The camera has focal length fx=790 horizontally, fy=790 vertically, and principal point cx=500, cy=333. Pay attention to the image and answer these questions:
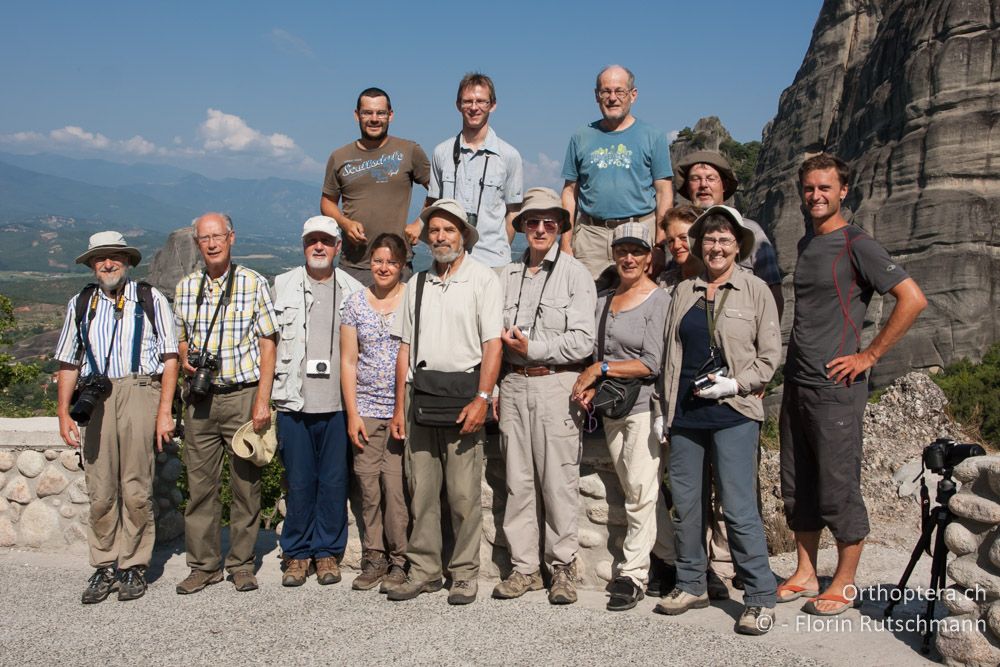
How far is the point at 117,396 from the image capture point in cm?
531

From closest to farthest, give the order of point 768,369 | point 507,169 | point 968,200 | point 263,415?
point 768,369, point 263,415, point 507,169, point 968,200

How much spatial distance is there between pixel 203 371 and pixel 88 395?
2.44 feet

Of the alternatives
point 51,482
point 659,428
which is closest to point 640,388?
point 659,428

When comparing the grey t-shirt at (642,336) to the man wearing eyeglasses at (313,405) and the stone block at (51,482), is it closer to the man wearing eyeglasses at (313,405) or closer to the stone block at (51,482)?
the man wearing eyeglasses at (313,405)

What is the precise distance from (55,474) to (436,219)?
157 inches

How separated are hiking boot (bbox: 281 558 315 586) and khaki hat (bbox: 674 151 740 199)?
3.68 m

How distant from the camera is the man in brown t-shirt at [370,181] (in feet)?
20.2

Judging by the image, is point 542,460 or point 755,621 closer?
point 755,621

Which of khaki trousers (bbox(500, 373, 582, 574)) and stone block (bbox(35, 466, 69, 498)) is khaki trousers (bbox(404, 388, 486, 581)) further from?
stone block (bbox(35, 466, 69, 498))

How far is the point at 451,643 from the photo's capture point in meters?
4.48

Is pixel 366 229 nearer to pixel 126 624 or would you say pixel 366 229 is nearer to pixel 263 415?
pixel 263 415

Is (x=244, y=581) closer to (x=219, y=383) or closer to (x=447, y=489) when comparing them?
(x=219, y=383)

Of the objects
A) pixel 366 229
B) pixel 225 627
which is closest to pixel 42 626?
→ pixel 225 627

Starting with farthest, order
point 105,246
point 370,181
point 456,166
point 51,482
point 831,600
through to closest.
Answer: point 51,482 < point 370,181 < point 456,166 < point 105,246 < point 831,600
